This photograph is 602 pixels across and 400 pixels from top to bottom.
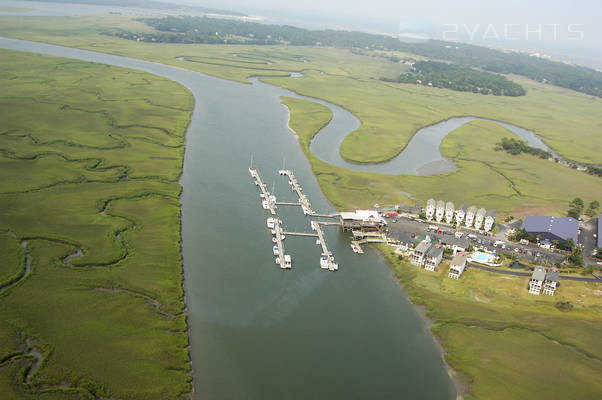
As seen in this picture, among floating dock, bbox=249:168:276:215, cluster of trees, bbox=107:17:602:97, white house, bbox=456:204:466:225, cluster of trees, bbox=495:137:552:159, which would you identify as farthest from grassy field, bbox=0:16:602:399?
cluster of trees, bbox=107:17:602:97

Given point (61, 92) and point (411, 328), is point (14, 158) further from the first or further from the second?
point (411, 328)

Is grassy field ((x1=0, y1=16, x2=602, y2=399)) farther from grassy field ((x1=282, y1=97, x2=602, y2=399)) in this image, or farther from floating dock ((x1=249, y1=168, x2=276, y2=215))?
floating dock ((x1=249, y1=168, x2=276, y2=215))

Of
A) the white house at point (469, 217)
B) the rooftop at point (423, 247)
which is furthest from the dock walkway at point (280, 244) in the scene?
the white house at point (469, 217)

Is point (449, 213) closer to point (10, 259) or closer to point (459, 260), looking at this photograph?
point (459, 260)

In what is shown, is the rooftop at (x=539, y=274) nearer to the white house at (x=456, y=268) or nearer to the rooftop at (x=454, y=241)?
the white house at (x=456, y=268)

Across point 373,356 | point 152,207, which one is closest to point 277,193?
point 152,207

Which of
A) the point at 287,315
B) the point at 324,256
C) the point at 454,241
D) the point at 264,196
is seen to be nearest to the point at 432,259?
the point at 454,241
